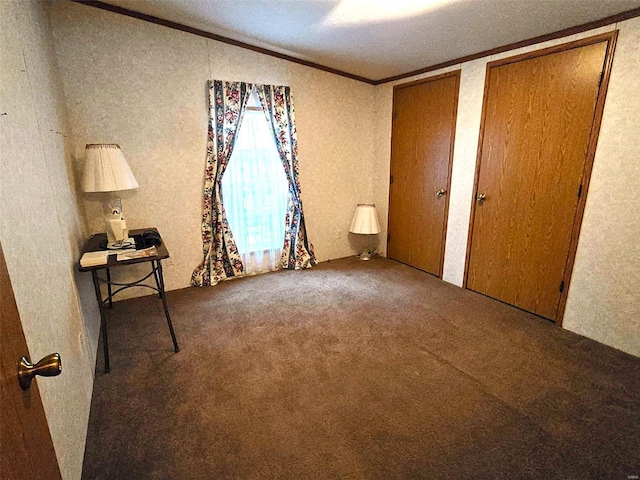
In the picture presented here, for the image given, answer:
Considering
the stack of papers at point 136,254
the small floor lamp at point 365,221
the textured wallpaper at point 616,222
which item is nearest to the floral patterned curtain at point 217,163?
the stack of papers at point 136,254

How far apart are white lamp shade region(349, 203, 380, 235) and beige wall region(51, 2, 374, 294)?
1.69 feet

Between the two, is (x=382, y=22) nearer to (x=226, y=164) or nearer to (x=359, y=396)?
(x=226, y=164)

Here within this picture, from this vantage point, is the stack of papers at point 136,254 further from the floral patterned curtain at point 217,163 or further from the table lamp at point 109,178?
the floral patterned curtain at point 217,163

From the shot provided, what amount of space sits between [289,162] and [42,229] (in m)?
2.45

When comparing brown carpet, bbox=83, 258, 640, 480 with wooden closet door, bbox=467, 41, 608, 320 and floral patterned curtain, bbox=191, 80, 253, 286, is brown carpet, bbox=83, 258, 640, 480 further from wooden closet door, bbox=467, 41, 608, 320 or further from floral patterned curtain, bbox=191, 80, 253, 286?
floral patterned curtain, bbox=191, 80, 253, 286

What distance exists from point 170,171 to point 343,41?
75.5 inches

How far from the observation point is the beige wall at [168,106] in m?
2.60

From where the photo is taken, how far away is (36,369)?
676 mm

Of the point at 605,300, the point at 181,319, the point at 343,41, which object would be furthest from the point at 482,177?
the point at 181,319

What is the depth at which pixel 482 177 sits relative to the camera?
9.73 feet

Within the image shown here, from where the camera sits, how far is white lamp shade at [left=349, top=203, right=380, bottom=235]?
400cm

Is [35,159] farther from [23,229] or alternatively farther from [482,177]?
[482,177]

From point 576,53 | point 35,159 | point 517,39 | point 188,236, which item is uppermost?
point 517,39

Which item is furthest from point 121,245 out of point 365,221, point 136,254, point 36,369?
point 365,221
